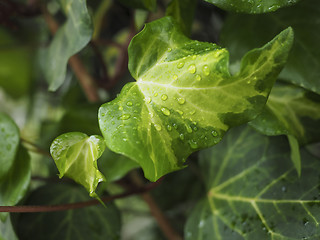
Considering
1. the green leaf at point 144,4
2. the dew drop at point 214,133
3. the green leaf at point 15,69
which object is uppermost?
the green leaf at point 144,4

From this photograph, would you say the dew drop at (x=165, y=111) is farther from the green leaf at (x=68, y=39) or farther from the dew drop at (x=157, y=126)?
the green leaf at (x=68, y=39)

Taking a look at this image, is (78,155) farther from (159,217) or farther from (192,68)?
(159,217)

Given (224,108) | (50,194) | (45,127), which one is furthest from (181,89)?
(45,127)

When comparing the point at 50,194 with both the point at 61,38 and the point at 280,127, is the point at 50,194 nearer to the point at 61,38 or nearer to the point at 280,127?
Result: the point at 61,38

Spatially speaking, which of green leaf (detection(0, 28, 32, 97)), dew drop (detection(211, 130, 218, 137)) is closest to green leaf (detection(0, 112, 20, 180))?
dew drop (detection(211, 130, 218, 137))

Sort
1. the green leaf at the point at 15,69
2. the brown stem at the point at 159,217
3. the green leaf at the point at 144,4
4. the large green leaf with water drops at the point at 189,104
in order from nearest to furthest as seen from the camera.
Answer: the large green leaf with water drops at the point at 189,104 → the green leaf at the point at 144,4 → the brown stem at the point at 159,217 → the green leaf at the point at 15,69

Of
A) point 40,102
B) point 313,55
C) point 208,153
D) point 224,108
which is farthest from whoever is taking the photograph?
point 40,102

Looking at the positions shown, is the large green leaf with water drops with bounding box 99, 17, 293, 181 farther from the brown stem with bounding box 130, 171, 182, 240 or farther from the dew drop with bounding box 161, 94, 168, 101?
the brown stem with bounding box 130, 171, 182, 240

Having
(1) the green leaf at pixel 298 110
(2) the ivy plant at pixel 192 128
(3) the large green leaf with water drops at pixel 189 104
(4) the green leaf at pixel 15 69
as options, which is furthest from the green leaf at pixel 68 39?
(4) the green leaf at pixel 15 69
